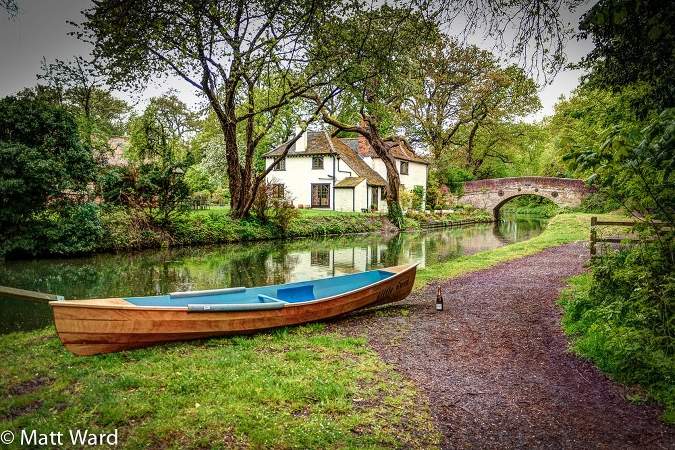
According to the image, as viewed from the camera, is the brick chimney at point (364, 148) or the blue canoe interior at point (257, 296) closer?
the blue canoe interior at point (257, 296)

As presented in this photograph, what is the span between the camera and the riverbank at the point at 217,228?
1792 cm

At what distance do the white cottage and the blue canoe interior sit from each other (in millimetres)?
25995

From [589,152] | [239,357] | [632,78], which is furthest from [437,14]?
[239,357]

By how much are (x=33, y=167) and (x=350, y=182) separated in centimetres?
2385

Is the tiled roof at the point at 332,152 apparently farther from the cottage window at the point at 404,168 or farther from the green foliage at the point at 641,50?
the green foliage at the point at 641,50

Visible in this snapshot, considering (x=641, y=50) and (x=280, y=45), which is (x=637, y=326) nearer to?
(x=641, y=50)

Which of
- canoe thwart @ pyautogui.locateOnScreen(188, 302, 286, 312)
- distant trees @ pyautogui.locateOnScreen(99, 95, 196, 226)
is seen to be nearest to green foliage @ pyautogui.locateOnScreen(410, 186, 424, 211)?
distant trees @ pyautogui.locateOnScreen(99, 95, 196, 226)

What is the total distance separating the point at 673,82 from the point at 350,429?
572 cm

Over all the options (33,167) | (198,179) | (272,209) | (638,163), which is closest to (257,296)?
(638,163)

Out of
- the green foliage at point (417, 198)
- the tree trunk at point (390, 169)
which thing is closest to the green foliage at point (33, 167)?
the tree trunk at point (390, 169)

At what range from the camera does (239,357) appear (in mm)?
5664

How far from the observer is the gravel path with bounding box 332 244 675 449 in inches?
153

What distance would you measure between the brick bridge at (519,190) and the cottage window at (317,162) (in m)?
18.6

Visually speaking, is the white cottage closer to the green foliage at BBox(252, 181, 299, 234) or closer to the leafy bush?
the green foliage at BBox(252, 181, 299, 234)
